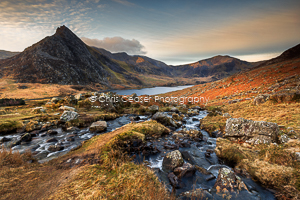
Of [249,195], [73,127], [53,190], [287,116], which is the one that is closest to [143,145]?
[53,190]

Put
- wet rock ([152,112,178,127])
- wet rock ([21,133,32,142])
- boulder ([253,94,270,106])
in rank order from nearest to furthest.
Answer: wet rock ([21,133,32,142]) → wet rock ([152,112,178,127]) → boulder ([253,94,270,106])

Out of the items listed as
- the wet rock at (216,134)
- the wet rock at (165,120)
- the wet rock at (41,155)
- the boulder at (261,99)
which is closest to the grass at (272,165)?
the wet rock at (216,134)

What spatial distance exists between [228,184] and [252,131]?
8.65 m

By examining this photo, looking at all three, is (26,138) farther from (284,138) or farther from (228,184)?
(284,138)

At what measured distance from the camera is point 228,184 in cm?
741

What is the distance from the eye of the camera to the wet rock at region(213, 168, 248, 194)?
23.7 ft

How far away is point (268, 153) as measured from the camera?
30.2ft

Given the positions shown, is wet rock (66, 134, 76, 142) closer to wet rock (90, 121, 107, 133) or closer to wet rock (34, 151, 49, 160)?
wet rock (90, 121, 107, 133)

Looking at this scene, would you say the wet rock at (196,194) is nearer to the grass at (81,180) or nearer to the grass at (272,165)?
the grass at (81,180)

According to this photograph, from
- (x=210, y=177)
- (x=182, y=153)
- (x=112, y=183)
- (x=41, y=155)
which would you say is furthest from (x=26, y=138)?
(x=210, y=177)

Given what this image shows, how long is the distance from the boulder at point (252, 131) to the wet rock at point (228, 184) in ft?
23.6

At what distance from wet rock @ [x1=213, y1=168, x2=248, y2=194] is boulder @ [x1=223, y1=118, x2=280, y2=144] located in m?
7.18

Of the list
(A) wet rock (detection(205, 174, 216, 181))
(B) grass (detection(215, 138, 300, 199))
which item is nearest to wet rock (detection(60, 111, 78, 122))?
(A) wet rock (detection(205, 174, 216, 181))

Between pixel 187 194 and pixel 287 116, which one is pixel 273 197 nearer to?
pixel 187 194
